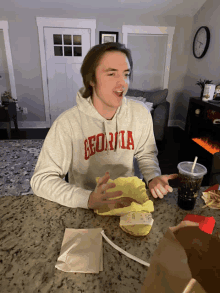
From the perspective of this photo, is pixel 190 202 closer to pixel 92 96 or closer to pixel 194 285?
pixel 194 285

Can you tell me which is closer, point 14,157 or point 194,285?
point 194,285

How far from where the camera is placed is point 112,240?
533mm

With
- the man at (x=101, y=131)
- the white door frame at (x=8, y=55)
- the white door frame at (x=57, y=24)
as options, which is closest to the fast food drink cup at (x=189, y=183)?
the man at (x=101, y=131)

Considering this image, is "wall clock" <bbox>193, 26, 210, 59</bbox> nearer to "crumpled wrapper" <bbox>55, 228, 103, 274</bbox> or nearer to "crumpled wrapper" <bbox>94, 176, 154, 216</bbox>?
"crumpled wrapper" <bbox>94, 176, 154, 216</bbox>

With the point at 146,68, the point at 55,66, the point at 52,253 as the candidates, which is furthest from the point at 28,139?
the point at 52,253

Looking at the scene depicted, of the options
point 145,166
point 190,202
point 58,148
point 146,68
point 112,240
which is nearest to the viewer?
point 112,240

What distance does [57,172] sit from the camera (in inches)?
35.9

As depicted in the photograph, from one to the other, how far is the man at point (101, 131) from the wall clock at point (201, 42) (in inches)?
125

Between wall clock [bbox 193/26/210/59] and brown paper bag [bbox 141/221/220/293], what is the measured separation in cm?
406

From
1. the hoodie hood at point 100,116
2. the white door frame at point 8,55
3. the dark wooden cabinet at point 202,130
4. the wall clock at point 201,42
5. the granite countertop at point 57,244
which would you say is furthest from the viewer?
the white door frame at point 8,55

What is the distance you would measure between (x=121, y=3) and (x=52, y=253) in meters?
4.22

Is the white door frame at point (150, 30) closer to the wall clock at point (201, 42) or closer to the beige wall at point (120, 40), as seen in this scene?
the beige wall at point (120, 40)

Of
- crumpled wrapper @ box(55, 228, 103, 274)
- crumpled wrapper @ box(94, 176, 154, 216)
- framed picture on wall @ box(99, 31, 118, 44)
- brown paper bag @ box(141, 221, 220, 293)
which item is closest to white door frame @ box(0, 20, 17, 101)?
framed picture on wall @ box(99, 31, 118, 44)

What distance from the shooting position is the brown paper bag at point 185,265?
26 cm
